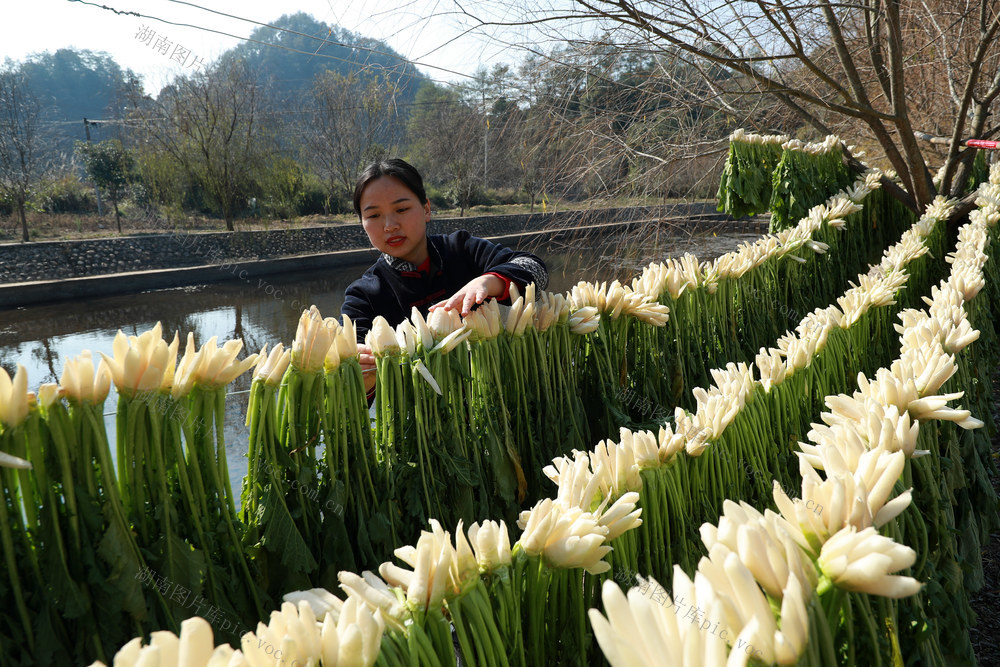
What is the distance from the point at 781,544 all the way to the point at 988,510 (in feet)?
5.53

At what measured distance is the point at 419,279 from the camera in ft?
8.68

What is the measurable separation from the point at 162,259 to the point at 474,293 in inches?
628

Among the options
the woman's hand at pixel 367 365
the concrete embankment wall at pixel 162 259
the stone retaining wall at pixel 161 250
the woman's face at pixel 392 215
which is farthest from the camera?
the stone retaining wall at pixel 161 250

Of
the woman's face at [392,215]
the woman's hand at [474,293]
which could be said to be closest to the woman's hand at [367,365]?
the woman's hand at [474,293]

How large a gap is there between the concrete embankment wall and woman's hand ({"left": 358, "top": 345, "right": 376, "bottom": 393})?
28.3 ft

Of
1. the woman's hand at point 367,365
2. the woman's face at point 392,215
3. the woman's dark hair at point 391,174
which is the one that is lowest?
the woman's hand at point 367,365

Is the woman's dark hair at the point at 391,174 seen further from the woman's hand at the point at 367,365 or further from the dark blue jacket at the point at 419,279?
the woman's hand at the point at 367,365

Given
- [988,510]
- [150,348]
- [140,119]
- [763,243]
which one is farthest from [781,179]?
[140,119]

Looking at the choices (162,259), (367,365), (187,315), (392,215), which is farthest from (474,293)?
(162,259)

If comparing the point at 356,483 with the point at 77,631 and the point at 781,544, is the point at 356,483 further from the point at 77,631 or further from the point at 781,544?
the point at 781,544

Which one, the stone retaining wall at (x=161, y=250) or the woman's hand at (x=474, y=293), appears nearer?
the woman's hand at (x=474, y=293)

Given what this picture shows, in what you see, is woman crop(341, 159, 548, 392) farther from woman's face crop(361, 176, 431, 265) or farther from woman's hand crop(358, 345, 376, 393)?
woman's hand crop(358, 345, 376, 393)

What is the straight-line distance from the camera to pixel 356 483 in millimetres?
1591

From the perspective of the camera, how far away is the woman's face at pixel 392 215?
2.46m
